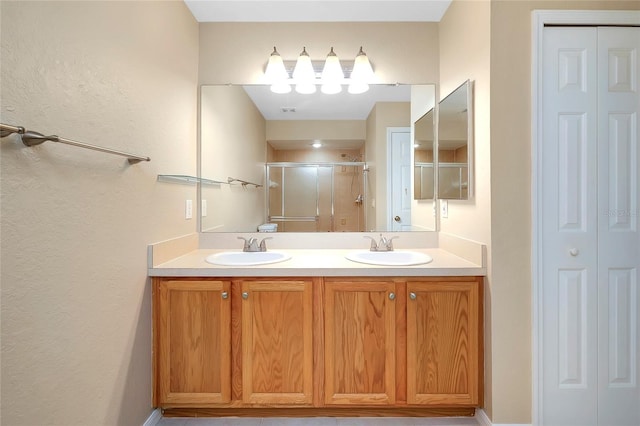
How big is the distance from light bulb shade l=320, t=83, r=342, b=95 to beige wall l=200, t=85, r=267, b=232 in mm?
466

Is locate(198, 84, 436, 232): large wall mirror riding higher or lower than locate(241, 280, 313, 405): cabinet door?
higher

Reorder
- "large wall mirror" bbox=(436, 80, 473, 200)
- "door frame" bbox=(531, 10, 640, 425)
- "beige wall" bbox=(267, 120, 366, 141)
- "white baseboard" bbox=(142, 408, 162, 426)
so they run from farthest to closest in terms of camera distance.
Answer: "beige wall" bbox=(267, 120, 366, 141) → "large wall mirror" bbox=(436, 80, 473, 200) → "white baseboard" bbox=(142, 408, 162, 426) → "door frame" bbox=(531, 10, 640, 425)

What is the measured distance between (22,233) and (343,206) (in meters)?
1.69

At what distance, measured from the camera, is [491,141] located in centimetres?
166

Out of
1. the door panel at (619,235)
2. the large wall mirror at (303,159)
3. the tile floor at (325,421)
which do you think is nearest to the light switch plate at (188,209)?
the large wall mirror at (303,159)

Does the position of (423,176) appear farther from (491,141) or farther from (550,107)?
(550,107)

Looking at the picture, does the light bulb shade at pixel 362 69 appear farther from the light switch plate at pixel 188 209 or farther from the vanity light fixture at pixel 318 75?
the light switch plate at pixel 188 209

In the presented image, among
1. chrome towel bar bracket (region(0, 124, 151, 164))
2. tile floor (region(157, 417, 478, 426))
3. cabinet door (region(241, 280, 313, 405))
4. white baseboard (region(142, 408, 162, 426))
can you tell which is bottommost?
tile floor (region(157, 417, 478, 426))

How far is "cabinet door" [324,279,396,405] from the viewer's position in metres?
1.76

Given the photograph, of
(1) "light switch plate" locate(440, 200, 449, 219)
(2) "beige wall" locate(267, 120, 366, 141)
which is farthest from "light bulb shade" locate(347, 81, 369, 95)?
(1) "light switch plate" locate(440, 200, 449, 219)

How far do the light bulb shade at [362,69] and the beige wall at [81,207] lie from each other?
1141 mm

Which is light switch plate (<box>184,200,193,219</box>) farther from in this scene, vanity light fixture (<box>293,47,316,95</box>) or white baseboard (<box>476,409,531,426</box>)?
white baseboard (<box>476,409,531,426</box>)

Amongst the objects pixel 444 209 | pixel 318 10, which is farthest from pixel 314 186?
pixel 318 10

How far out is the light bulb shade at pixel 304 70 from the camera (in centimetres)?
222
